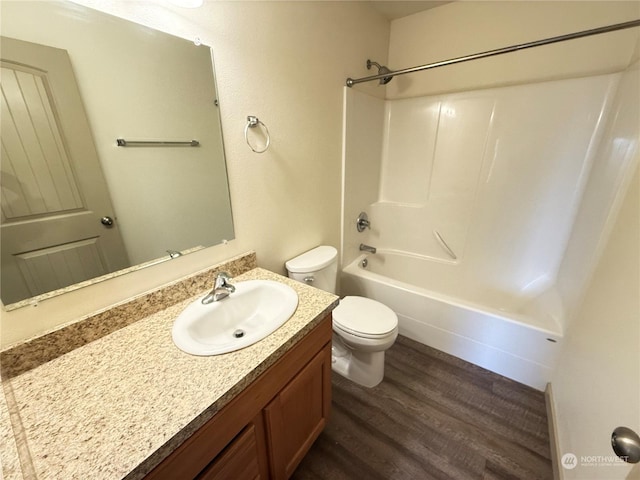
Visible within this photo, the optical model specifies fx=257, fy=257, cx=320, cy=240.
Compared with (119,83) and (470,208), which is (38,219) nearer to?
(119,83)

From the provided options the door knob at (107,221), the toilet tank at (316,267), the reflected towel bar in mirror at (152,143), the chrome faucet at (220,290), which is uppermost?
the reflected towel bar in mirror at (152,143)

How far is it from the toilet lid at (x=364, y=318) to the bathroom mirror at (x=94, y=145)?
902mm

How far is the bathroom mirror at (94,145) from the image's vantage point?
0.67 meters

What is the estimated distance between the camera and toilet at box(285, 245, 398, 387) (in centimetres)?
143

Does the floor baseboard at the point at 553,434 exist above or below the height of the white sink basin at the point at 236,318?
below

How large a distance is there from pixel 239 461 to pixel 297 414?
28 centimetres

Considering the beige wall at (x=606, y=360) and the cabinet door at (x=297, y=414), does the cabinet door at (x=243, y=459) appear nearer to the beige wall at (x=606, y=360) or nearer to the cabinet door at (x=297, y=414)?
the cabinet door at (x=297, y=414)

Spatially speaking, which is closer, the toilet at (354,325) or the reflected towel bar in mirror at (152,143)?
the reflected towel bar in mirror at (152,143)
